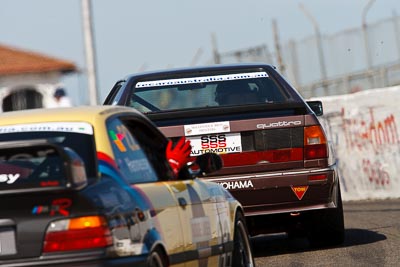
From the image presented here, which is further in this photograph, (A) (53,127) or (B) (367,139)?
(B) (367,139)

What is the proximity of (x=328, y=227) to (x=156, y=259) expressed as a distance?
4.72m

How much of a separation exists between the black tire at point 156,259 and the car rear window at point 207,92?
4.47m

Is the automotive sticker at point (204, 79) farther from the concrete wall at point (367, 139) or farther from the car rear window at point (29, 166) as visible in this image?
the concrete wall at point (367, 139)

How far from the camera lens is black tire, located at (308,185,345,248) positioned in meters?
10.5

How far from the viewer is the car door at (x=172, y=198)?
6.38m

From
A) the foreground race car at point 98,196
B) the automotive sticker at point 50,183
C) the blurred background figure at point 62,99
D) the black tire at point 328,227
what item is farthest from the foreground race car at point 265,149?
the blurred background figure at point 62,99

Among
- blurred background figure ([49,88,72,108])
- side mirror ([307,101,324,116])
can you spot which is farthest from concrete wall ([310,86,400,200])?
blurred background figure ([49,88,72,108])

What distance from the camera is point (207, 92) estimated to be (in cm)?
1084

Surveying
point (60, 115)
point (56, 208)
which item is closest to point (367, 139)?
point (60, 115)

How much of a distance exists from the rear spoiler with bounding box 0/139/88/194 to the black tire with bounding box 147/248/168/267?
532mm

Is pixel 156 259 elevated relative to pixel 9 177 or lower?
lower

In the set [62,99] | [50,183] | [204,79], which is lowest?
[50,183]

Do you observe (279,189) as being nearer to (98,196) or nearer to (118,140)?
(118,140)

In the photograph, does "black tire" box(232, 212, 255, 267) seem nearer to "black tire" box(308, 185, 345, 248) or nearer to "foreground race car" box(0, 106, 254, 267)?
"foreground race car" box(0, 106, 254, 267)
